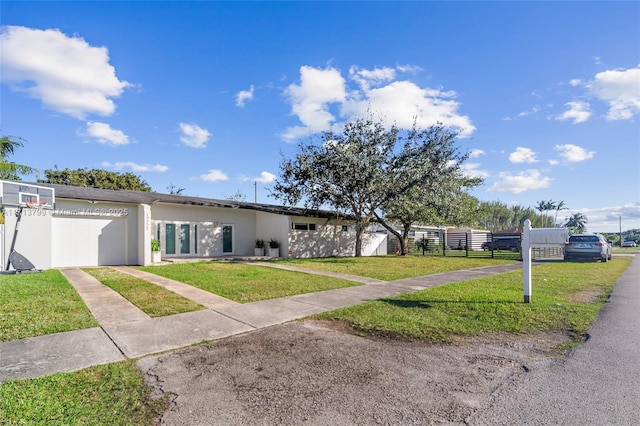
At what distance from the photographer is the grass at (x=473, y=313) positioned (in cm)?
498

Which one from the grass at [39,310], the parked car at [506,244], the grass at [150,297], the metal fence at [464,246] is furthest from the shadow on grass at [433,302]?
the parked car at [506,244]

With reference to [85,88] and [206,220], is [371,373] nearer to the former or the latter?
[85,88]

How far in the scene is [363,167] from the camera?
59.6 ft

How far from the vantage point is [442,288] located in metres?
8.82

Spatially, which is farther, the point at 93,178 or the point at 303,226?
the point at 93,178

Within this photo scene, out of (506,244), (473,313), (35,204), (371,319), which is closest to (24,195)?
(35,204)

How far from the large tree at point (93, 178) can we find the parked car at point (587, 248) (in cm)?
3834

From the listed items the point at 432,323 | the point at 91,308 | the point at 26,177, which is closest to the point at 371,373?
the point at 432,323

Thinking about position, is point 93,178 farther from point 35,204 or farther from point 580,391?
A: point 580,391

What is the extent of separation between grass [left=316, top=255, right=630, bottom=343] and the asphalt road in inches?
24.2

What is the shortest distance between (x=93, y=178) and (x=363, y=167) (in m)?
29.3

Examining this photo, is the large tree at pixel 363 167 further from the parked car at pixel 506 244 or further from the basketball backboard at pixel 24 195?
the parked car at pixel 506 244

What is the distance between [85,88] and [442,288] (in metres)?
15.2

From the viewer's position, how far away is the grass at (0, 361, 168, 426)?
2531 mm
